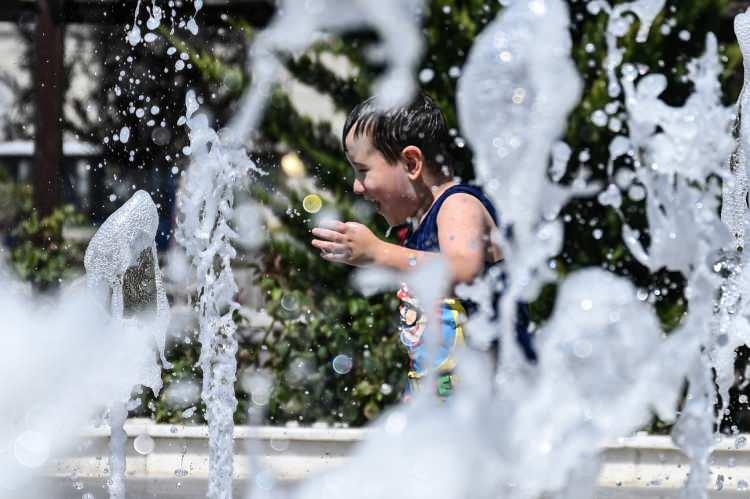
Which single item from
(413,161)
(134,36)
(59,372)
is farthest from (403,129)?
(134,36)

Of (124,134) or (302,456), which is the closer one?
(302,456)

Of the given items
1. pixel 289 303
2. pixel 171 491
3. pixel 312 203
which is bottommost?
pixel 171 491

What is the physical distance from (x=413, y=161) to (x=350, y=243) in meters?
0.33

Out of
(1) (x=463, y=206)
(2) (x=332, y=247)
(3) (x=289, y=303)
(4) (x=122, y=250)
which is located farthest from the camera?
(3) (x=289, y=303)

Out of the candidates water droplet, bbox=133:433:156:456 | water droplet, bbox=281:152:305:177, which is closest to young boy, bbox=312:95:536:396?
water droplet, bbox=133:433:156:456

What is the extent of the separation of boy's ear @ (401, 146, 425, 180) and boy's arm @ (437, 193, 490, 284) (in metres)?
0.15

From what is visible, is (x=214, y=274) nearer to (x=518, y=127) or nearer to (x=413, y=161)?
(x=518, y=127)

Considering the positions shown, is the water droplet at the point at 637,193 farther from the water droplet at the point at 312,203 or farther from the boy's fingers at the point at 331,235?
the boy's fingers at the point at 331,235

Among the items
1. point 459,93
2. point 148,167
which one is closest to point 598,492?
point 459,93

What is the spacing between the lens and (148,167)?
6.92 m

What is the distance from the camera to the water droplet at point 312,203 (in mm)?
5270

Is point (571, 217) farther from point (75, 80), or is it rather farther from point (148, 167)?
point (75, 80)

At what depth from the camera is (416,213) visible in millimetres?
2711

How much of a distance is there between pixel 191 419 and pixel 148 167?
7.71ft
